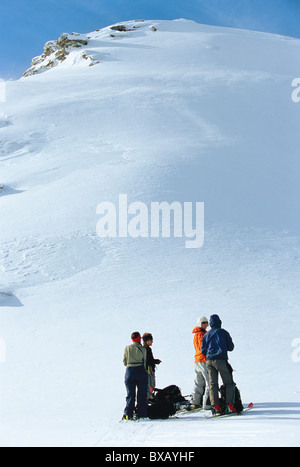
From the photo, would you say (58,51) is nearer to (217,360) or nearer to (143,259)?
(143,259)

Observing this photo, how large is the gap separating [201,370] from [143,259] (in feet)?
23.1

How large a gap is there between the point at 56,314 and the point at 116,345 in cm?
223

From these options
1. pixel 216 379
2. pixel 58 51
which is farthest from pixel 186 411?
pixel 58 51

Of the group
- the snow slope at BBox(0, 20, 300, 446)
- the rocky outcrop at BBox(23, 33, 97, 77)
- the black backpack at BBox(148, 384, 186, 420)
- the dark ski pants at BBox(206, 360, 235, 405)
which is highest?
the rocky outcrop at BBox(23, 33, 97, 77)

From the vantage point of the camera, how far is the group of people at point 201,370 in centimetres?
643

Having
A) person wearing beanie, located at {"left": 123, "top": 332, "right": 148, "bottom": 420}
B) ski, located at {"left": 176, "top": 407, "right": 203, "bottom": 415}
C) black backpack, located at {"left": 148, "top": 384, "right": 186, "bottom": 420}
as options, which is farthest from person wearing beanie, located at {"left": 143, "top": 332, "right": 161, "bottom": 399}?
ski, located at {"left": 176, "top": 407, "right": 203, "bottom": 415}

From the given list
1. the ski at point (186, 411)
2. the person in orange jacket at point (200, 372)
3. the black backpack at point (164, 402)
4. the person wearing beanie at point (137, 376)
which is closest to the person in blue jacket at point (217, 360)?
the person in orange jacket at point (200, 372)

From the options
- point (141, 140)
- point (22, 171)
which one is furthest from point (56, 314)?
point (141, 140)

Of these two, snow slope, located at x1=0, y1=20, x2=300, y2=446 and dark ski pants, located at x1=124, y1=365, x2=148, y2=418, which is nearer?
dark ski pants, located at x1=124, y1=365, x2=148, y2=418

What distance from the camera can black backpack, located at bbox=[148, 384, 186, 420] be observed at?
665 centimetres

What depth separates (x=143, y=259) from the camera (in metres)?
13.8

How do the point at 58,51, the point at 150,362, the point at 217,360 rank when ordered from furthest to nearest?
1. the point at 58,51
2. the point at 150,362
3. the point at 217,360

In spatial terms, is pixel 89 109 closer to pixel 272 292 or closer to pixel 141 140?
pixel 141 140

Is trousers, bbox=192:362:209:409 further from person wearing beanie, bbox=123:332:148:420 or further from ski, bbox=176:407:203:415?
person wearing beanie, bbox=123:332:148:420
